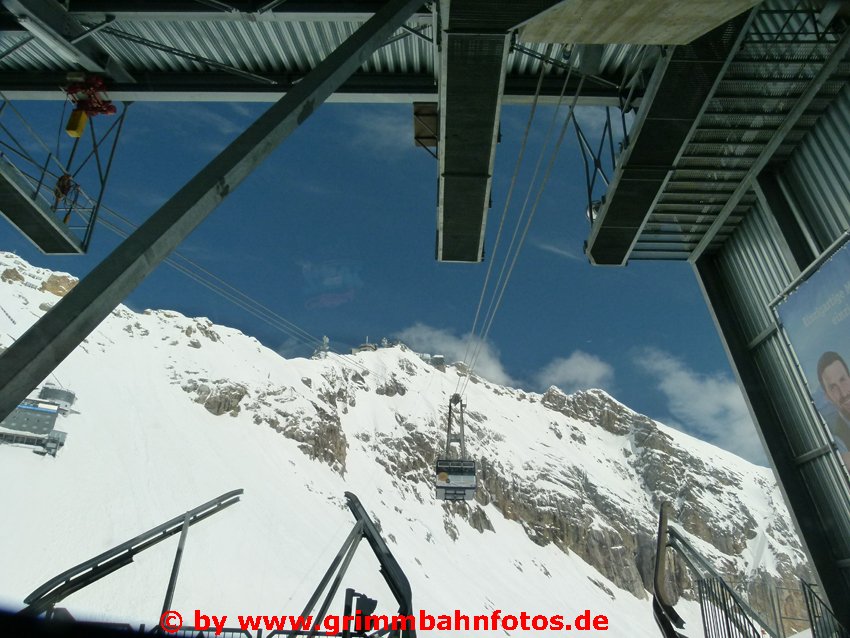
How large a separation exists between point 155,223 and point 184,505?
187ft

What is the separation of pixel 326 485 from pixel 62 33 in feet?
254

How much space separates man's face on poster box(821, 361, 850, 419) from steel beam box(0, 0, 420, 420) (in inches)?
327

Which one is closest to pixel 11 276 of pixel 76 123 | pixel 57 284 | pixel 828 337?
pixel 57 284

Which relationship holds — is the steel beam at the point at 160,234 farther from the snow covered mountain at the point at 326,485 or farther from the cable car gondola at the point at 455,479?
the cable car gondola at the point at 455,479

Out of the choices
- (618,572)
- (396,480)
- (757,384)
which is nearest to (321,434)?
(396,480)

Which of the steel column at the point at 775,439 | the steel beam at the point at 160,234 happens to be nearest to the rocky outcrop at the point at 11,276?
the steel column at the point at 775,439

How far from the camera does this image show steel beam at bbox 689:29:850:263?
827 cm

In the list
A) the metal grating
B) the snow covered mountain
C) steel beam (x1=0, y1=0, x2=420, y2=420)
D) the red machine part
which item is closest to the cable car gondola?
the metal grating

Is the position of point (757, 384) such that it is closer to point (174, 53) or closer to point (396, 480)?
point (174, 53)

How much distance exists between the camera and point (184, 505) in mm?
53312

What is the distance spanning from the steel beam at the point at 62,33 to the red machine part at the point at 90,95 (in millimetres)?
208

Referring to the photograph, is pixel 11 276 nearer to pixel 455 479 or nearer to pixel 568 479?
pixel 455 479

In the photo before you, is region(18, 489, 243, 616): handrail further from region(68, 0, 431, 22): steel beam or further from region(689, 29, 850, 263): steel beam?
region(689, 29, 850, 263): steel beam

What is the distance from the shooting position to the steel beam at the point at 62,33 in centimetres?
757
